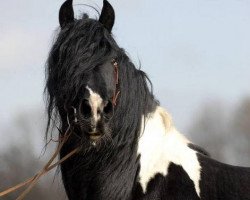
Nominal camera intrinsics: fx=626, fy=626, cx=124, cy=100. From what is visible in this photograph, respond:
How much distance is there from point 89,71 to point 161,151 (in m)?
1.07

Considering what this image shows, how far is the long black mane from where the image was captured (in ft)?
18.8

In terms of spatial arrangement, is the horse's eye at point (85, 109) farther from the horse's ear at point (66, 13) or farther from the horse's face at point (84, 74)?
the horse's ear at point (66, 13)

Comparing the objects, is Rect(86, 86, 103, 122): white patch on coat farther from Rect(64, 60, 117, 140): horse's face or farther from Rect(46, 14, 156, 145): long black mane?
Rect(46, 14, 156, 145): long black mane

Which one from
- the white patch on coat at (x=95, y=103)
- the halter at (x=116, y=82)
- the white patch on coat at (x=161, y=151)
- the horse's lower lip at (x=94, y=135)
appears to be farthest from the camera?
the white patch on coat at (x=161, y=151)

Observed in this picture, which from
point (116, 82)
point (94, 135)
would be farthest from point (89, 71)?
point (94, 135)

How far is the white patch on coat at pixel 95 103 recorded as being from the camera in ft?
17.5

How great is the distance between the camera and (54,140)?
20.0ft

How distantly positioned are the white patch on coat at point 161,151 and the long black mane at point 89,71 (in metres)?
0.13

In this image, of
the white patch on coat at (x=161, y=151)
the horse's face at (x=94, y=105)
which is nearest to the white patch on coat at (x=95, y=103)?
Result: the horse's face at (x=94, y=105)

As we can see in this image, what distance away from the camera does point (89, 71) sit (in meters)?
5.68

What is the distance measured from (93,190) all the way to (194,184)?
0.96 m

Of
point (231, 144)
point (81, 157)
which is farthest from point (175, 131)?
point (231, 144)

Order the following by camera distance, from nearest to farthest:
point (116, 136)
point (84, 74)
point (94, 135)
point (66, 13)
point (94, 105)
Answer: point (94, 105) < point (94, 135) < point (84, 74) < point (116, 136) < point (66, 13)

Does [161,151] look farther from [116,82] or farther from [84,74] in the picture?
[84,74]
